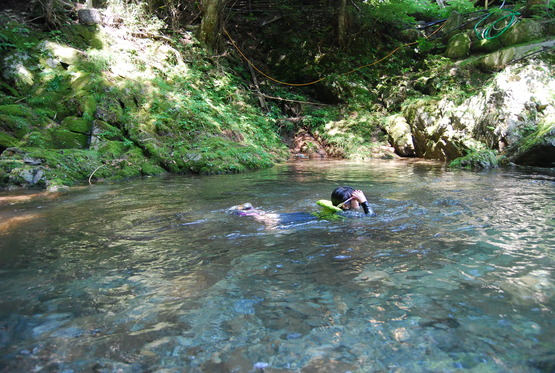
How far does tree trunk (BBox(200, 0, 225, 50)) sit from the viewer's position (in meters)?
13.7

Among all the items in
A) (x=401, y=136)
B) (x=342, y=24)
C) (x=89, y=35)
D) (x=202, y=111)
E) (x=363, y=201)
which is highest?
(x=342, y=24)

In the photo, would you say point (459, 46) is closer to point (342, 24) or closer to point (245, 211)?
point (342, 24)

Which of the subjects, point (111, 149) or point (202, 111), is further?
point (202, 111)

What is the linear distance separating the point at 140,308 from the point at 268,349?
0.96 m

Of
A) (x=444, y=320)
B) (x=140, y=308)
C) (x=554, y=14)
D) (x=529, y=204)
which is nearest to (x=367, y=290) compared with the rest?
(x=444, y=320)

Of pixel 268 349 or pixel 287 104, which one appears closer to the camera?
pixel 268 349

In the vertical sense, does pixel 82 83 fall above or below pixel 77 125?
above

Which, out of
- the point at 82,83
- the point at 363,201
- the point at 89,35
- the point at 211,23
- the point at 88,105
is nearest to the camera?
the point at 363,201

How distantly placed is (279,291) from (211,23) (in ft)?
45.9

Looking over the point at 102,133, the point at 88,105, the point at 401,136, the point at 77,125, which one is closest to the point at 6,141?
the point at 77,125

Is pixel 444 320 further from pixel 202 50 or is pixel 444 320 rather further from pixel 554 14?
pixel 554 14

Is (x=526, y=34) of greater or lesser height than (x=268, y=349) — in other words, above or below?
above

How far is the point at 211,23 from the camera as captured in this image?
14.5 m

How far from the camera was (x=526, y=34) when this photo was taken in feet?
43.5
